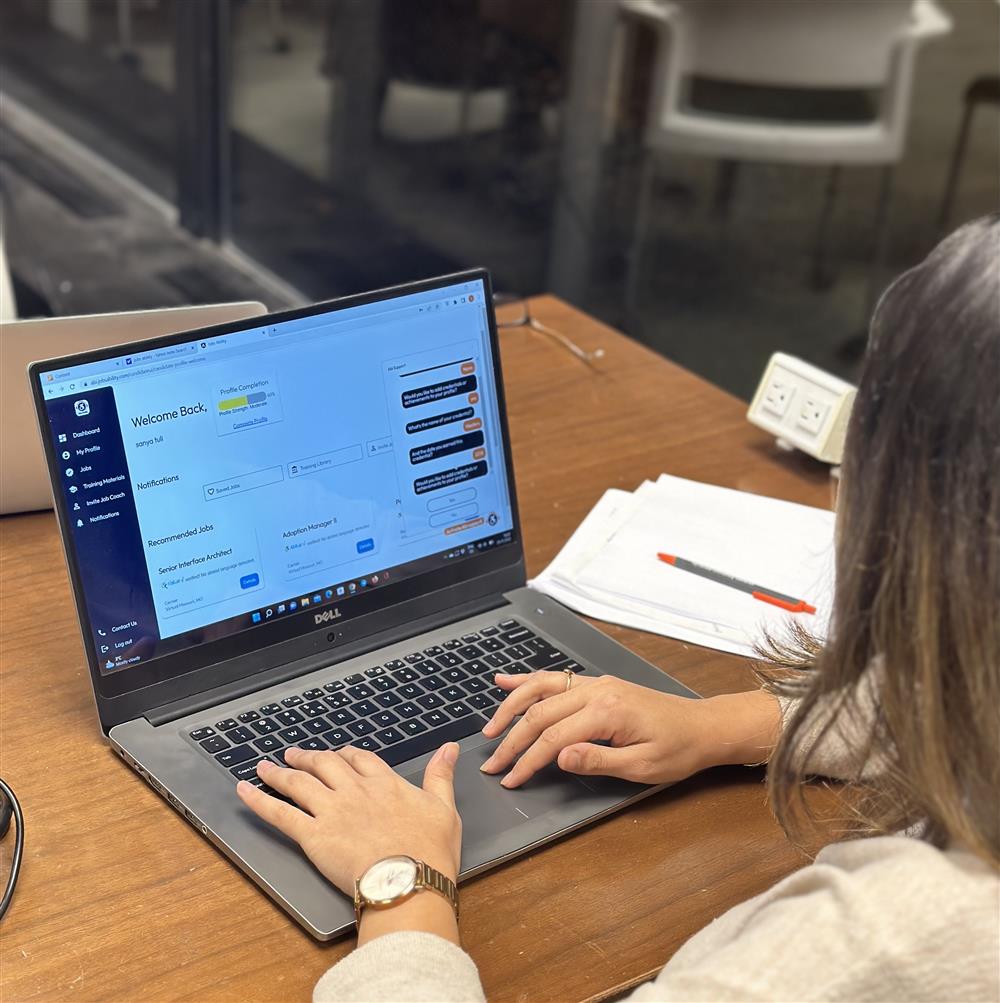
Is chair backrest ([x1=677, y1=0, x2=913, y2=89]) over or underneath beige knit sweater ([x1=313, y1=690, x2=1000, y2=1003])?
underneath

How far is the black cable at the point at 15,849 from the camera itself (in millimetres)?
851

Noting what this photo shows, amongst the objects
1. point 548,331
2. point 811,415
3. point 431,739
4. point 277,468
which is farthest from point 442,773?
point 548,331

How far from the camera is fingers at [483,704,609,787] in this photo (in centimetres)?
97

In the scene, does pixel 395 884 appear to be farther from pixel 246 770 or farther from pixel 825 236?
pixel 825 236

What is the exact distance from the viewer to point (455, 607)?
117cm

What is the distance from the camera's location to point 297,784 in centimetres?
91

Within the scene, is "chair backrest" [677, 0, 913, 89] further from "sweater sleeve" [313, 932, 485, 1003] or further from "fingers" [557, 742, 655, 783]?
"sweater sleeve" [313, 932, 485, 1003]

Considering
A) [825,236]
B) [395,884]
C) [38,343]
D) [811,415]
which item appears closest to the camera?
[395,884]

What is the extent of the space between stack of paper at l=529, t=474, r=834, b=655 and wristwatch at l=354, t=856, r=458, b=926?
0.41 meters

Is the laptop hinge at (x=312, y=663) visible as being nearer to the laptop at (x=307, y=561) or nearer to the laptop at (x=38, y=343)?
the laptop at (x=307, y=561)

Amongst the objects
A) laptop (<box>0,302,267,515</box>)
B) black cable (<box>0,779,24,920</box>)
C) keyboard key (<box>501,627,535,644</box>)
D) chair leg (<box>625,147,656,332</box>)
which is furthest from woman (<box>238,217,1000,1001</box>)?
chair leg (<box>625,147,656,332</box>)

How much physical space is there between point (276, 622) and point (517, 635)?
0.21 m

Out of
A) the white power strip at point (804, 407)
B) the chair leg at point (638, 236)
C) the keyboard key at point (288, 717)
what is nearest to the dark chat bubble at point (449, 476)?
the keyboard key at point (288, 717)

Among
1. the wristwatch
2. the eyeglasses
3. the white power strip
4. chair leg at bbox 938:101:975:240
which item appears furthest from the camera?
chair leg at bbox 938:101:975:240
